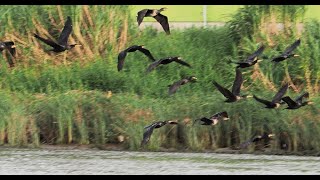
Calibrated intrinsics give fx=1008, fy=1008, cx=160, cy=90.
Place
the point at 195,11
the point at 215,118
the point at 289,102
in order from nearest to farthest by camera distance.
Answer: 1. the point at 289,102
2. the point at 215,118
3. the point at 195,11

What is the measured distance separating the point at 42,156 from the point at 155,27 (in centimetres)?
863

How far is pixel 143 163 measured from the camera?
1577 centimetres

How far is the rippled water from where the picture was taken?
1503cm

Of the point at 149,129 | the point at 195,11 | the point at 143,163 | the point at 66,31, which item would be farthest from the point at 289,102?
the point at 195,11

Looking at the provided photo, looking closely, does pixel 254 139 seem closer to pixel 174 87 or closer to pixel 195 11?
pixel 174 87

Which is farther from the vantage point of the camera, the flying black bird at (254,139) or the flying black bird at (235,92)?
the flying black bird at (254,139)

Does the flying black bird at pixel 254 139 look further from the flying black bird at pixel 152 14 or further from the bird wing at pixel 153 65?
the flying black bird at pixel 152 14

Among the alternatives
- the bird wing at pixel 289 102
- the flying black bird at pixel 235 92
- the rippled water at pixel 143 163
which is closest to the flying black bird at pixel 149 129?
the rippled water at pixel 143 163

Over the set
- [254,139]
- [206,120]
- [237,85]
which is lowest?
[254,139]

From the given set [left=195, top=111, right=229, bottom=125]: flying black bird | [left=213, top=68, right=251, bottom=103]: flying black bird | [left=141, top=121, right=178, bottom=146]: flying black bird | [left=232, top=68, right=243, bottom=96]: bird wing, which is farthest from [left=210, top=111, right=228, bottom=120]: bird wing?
[left=141, top=121, right=178, bottom=146]: flying black bird

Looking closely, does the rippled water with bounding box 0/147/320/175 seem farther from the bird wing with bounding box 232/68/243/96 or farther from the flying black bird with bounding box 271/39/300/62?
the flying black bird with bounding box 271/39/300/62

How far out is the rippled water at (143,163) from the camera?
49.3 ft
